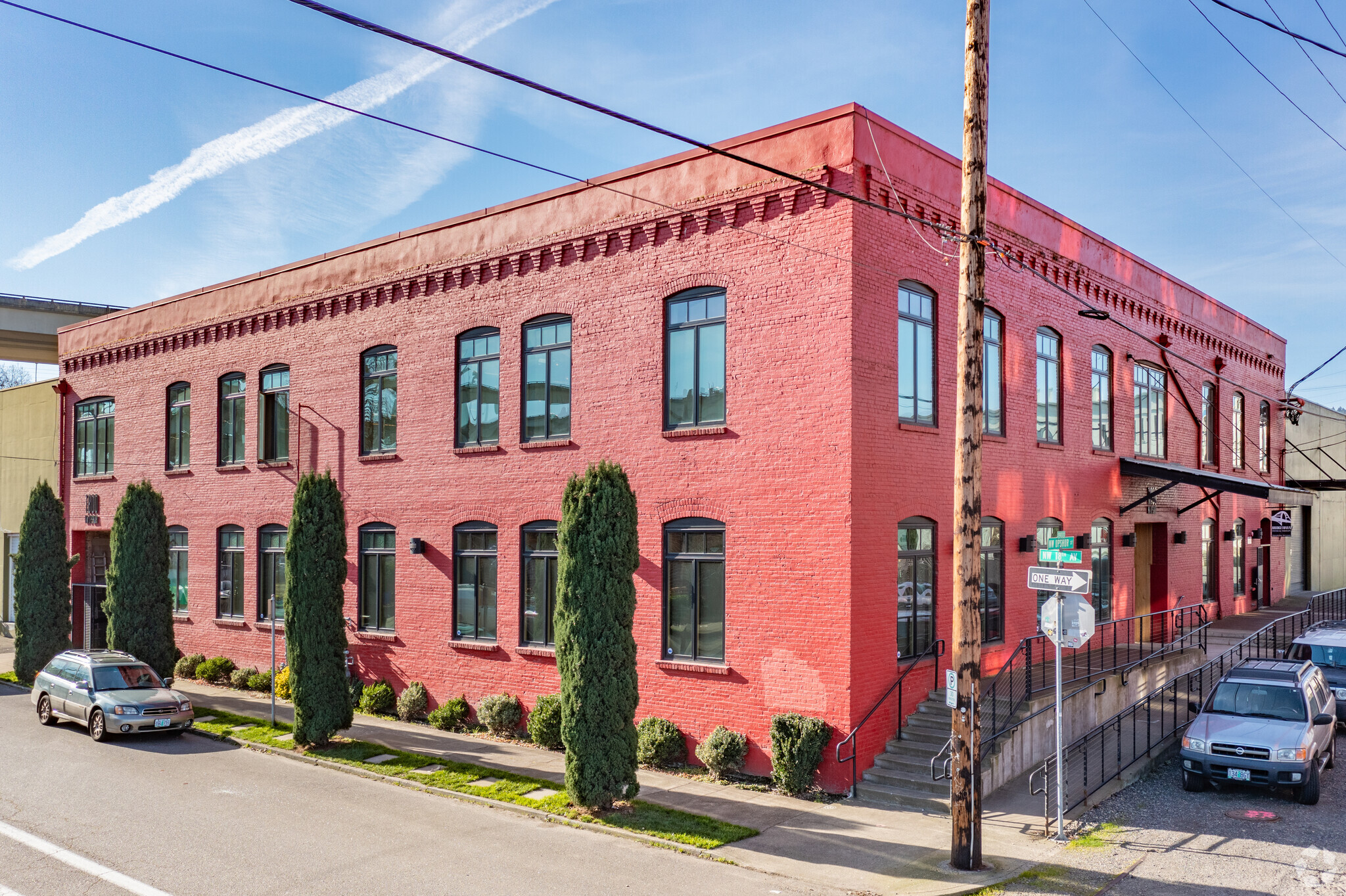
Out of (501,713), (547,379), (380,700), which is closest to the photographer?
(501,713)

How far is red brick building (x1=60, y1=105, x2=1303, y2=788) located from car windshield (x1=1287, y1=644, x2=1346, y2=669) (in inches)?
140

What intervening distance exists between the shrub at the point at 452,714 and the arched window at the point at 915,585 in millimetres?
8937

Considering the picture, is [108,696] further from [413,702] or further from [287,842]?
[287,842]

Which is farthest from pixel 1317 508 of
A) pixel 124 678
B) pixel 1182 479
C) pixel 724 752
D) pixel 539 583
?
pixel 124 678

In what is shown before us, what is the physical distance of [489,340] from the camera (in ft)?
67.4

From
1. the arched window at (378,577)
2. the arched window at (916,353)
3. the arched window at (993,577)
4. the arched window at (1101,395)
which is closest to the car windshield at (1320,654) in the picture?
the arched window at (1101,395)

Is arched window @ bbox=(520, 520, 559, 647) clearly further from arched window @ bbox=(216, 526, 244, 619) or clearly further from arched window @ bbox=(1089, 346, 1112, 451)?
arched window @ bbox=(1089, 346, 1112, 451)

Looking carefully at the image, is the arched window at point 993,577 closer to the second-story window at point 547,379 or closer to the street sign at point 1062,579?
the street sign at point 1062,579

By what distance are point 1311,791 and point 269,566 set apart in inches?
872

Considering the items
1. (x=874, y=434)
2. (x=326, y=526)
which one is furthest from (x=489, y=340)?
(x=874, y=434)

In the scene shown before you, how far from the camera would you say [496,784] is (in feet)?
50.9

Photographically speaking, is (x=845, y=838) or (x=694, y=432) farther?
(x=694, y=432)

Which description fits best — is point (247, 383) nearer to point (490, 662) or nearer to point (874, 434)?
point (490, 662)

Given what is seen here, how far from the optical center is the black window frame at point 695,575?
53.8 feet
